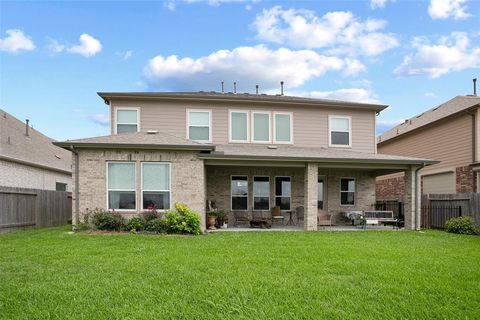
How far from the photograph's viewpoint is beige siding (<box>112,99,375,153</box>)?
17016mm

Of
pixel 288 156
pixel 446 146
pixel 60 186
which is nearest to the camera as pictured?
pixel 288 156

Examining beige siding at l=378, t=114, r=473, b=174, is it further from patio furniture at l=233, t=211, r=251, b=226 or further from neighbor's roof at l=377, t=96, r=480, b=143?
Answer: patio furniture at l=233, t=211, r=251, b=226

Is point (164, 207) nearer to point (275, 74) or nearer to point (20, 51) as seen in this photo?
point (20, 51)

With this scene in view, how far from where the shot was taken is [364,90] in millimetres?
26500

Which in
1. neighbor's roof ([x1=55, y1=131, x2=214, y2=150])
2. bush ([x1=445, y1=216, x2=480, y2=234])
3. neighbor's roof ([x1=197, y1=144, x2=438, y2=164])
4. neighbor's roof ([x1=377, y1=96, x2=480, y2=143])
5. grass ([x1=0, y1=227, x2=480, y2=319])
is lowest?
bush ([x1=445, y1=216, x2=480, y2=234])

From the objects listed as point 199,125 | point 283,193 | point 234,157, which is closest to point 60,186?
point 199,125

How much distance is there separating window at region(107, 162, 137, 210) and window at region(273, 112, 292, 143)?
266 inches

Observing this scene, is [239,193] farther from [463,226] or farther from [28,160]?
[28,160]

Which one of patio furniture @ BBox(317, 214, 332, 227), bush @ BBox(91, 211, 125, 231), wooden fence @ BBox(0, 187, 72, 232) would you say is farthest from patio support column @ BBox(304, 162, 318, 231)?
wooden fence @ BBox(0, 187, 72, 232)

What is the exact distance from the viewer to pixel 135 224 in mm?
13609

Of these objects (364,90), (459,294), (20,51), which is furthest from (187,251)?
(364,90)

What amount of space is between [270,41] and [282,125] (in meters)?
3.84

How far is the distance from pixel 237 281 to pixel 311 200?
8995mm

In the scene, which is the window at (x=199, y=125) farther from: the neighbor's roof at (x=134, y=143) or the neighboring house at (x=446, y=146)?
the neighboring house at (x=446, y=146)
